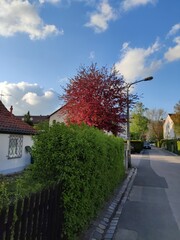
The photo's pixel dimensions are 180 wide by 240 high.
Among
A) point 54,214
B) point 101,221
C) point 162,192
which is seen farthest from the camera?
point 162,192

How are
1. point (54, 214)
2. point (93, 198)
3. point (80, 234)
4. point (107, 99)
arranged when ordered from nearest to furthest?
1. point (54, 214)
2. point (80, 234)
3. point (93, 198)
4. point (107, 99)

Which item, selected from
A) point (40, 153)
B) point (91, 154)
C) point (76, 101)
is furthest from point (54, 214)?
point (76, 101)

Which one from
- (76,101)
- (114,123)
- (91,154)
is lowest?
(91,154)

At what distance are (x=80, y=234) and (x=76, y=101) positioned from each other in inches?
391

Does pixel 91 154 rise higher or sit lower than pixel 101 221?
higher

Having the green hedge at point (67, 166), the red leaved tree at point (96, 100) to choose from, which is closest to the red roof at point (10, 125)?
the red leaved tree at point (96, 100)

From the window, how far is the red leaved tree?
11.8ft

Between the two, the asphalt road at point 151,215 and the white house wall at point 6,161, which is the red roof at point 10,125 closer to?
the white house wall at point 6,161

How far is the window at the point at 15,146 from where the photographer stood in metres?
16.3

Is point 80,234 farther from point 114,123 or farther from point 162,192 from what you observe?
point 114,123

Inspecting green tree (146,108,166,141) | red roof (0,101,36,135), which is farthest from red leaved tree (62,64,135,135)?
green tree (146,108,166,141)

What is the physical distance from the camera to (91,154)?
18.4 ft

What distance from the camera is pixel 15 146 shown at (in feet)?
55.5

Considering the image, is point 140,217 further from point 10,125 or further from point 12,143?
point 10,125
